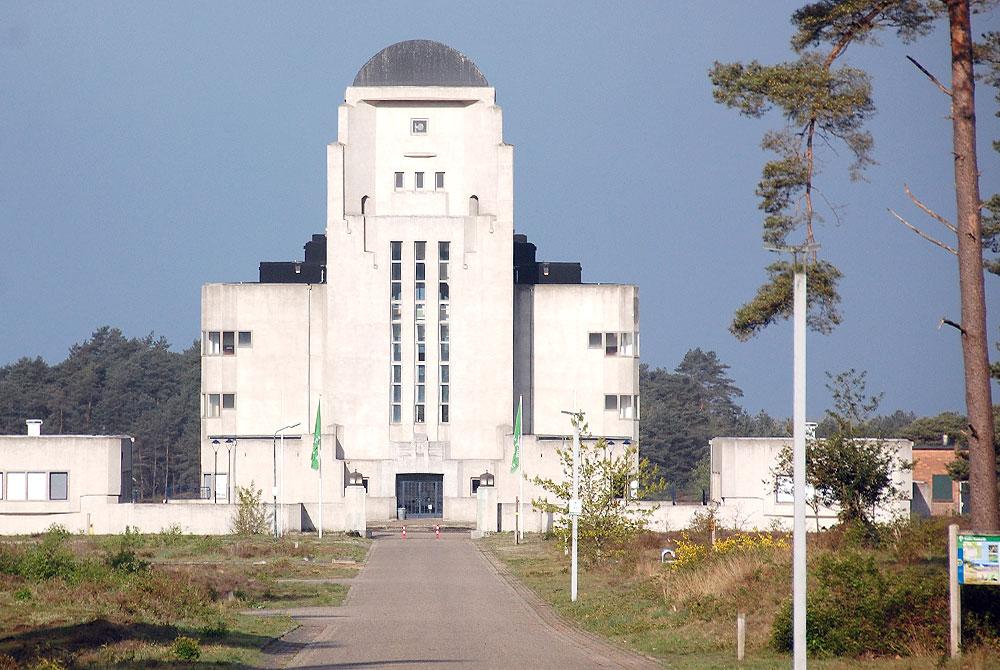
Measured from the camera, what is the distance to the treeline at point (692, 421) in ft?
435

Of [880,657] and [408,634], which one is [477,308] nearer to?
[408,634]

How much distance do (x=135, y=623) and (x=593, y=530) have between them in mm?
21117

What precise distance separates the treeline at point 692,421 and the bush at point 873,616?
279 ft

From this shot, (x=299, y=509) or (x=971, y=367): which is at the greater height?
(x=971, y=367)

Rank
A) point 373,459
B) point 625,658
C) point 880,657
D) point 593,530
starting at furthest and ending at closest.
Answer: point 373,459, point 593,530, point 625,658, point 880,657

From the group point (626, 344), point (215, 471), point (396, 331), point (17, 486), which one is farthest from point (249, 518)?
point (626, 344)

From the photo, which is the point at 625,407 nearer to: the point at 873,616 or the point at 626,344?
the point at 626,344

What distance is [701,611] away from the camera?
1239 inches

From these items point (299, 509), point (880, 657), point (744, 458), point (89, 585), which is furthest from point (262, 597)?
point (744, 458)

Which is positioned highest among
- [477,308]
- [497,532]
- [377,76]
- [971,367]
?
[377,76]

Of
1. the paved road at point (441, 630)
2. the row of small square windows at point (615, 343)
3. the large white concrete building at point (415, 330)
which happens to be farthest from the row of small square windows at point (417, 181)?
the paved road at point (441, 630)

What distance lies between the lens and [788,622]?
87.5 feet

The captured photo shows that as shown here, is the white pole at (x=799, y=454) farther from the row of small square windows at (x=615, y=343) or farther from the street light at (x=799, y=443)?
the row of small square windows at (x=615, y=343)

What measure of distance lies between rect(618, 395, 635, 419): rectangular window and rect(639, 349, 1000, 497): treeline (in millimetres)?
23411
